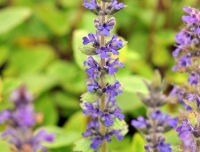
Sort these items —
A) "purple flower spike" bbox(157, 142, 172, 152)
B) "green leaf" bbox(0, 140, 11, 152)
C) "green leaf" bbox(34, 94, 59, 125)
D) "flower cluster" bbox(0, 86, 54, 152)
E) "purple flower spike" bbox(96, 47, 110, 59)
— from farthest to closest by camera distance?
"green leaf" bbox(34, 94, 59, 125) < "green leaf" bbox(0, 140, 11, 152) < "purple flower spike" bbox(157, 142, 172, 152) < "purple flower spike" bbox(96, 47, 110, 59) < "flower cluster" bbox(0, 86, 54, 152)

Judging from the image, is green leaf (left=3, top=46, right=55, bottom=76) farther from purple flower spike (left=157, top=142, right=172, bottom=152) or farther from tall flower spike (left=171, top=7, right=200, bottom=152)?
purple flower spike (left=157, top=142, right=172, bottom=152)

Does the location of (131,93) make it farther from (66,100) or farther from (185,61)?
(185,61)

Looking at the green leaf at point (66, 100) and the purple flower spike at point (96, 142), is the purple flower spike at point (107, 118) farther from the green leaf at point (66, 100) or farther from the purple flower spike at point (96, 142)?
the green leaf at point (66, 100)

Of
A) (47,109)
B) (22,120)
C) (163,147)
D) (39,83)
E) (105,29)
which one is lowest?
(47,109)

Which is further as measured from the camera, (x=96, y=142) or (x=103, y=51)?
(x=96, y=142)

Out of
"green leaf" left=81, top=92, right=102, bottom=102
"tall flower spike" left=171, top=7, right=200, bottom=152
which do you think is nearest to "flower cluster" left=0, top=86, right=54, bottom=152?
"green leaf" left=81, top=92, right=102, bottom=102

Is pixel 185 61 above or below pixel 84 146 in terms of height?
above

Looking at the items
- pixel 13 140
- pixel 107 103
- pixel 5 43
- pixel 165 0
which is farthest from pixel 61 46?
pixel 13 140

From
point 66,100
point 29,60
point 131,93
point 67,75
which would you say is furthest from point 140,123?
point 29,60
